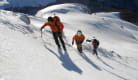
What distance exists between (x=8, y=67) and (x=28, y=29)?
870cm

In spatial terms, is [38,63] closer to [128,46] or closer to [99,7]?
[128,46]

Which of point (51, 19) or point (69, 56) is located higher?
point (51, 19)

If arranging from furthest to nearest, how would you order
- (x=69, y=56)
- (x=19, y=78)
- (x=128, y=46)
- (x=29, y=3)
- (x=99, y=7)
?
1. (x=29, y=3)
2. (x=99, y=7)
3. (x=128, y=46)
4. (x=69, y=56)
5. (x=19, y=78)

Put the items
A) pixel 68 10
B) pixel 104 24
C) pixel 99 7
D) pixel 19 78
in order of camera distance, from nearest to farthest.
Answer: pixel 19 78 → pixel 104 24 → pixel 68 10 → pixel 99 7

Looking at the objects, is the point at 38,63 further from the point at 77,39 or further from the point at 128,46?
the point at 128,46

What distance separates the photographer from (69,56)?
12359mm

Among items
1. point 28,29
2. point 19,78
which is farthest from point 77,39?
point 19,78

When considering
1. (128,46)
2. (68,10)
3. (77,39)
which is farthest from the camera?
(68,10)

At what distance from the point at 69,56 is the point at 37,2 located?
316 feet

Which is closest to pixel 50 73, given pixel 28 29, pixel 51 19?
pixel 51 19

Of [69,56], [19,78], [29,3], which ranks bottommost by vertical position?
[29,3]

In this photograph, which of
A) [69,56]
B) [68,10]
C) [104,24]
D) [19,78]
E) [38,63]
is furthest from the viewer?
[68,10]

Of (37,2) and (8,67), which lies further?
(37,2)

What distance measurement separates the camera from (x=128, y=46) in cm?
2486
